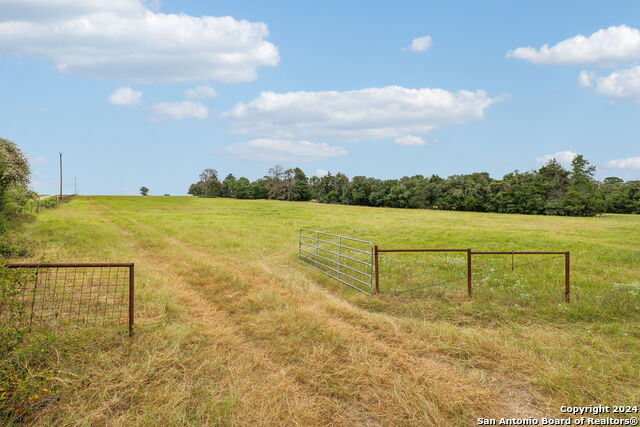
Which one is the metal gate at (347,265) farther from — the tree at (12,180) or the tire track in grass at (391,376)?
the tree at (12,180)

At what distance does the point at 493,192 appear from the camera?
73.3 metres

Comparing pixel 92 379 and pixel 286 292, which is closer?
pixel 92 379

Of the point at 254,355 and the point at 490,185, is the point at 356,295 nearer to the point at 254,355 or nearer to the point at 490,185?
the point at 254,355

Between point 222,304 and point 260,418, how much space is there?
4673 mm

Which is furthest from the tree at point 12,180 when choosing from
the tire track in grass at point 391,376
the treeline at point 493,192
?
the treeline at point 493,192

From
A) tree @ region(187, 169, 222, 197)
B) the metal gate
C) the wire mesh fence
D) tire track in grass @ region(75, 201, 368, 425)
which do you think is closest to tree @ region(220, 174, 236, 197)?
tree @ region(187, 169, 222, 197)

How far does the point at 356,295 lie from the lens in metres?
9.87

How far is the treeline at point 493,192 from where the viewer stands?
66.3 m

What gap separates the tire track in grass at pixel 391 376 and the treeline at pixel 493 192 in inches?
2797

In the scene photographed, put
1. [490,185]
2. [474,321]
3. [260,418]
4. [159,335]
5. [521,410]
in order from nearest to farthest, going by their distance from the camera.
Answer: [260,418], [521,410], [159,335], [474,321], [490,185]

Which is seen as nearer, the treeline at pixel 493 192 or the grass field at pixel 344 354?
the grass field at pixel 344 354

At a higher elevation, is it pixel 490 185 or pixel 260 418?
pixel 490 185

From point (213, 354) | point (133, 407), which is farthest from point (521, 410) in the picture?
point (133, 407)

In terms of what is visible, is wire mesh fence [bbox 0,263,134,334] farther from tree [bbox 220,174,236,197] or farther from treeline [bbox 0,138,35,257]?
tree [bbox 220,174,236,197]
